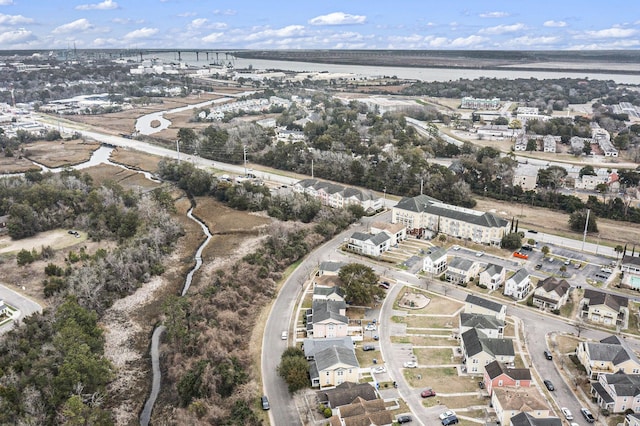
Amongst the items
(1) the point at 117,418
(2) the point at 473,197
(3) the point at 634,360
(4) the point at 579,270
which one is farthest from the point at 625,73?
(1) the point at 117,418

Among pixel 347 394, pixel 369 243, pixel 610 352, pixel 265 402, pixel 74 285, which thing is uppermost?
pixel 369 243

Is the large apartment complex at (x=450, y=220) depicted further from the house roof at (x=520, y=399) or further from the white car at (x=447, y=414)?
the white car at (x=447, y=414)

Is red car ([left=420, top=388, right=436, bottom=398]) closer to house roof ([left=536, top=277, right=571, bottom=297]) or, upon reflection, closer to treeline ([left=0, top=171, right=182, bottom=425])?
house roof ([left=536, top=277, right=571, bottom=297])

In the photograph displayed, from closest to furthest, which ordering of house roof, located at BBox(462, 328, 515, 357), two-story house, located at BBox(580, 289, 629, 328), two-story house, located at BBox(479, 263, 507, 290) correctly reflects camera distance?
house roof, located at BBox(462, 328, 515, 357), two-story house, located at BBox(580, 289, 629, 328), two-story house, located at BBox(479, 263, 507, 290)

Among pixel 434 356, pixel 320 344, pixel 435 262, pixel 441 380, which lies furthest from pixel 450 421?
pixel 435 262

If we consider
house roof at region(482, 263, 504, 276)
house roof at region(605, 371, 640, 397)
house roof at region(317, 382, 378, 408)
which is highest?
house roof at region(482, 263, 504, 276)

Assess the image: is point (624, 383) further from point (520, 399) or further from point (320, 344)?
point (320, 344)

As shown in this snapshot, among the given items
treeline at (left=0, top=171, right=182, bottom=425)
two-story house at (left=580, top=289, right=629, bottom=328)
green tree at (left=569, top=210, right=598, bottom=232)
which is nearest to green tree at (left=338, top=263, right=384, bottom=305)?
two-story house at (left=580, top=289, right=629, bottom=328)
